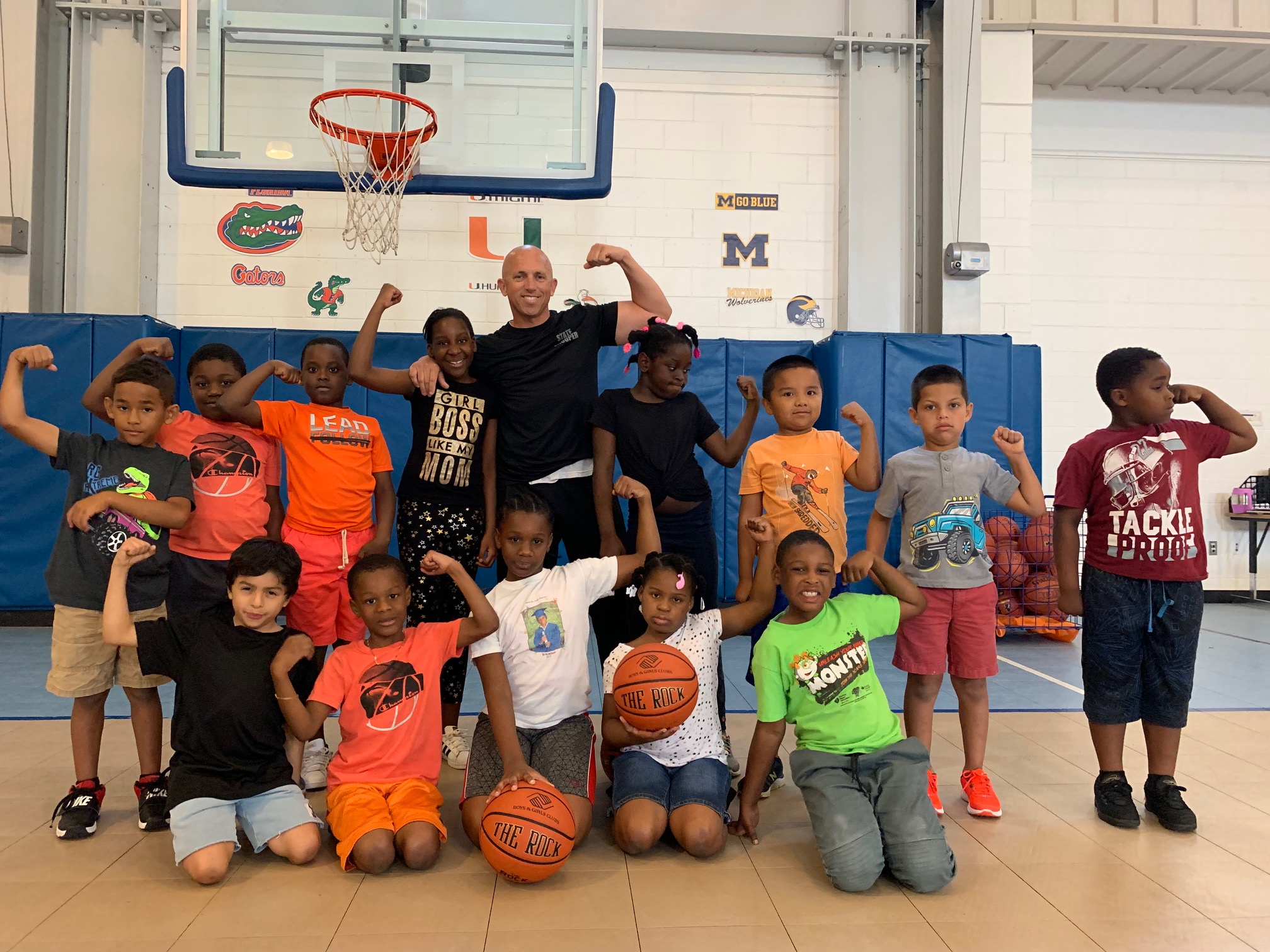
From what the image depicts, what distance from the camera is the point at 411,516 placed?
133 inches

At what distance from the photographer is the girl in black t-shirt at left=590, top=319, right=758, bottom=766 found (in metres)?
3.23

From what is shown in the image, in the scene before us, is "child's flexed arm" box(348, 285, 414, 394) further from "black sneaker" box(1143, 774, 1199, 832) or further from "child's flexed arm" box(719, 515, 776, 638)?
"black sneaker" box(1143, 774, 1199, 832)

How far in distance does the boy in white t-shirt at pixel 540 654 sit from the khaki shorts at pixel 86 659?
1.08m

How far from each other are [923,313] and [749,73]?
7.85 feet

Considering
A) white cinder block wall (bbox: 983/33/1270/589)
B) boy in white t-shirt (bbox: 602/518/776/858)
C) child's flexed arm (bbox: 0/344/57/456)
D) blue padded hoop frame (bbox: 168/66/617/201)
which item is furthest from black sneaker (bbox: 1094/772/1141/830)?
white cinder block wall (bbox: 983/33/1270/589)

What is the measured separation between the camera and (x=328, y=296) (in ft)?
22.8

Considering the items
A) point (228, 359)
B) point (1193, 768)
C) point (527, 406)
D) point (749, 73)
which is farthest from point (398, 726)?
point (749, 73)

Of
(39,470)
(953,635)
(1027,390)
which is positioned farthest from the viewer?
(1027,390)

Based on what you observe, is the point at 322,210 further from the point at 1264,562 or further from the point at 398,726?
the point at 1264,562

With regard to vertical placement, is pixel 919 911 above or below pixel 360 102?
below

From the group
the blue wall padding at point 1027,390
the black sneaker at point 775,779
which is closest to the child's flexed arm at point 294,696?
the black sneaker at point 775,779

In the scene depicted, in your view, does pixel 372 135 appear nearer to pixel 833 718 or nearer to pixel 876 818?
pixel 833 718

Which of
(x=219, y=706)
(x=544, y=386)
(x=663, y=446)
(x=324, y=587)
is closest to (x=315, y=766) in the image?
(x=324, y=587)

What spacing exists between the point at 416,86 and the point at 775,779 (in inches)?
144
